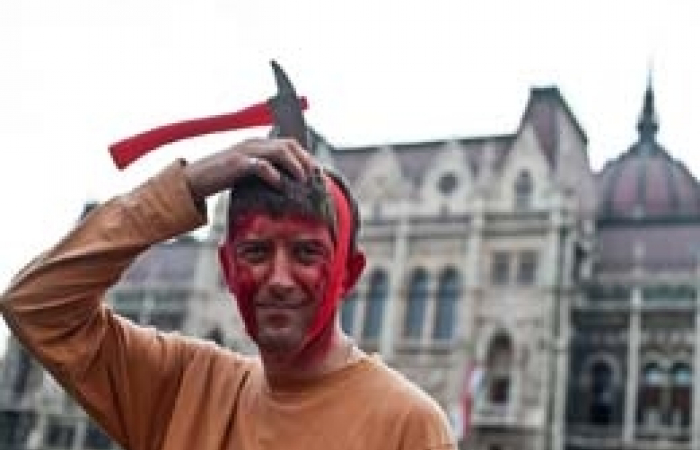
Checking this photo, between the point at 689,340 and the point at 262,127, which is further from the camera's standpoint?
the point at 689,340

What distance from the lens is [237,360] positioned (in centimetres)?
224

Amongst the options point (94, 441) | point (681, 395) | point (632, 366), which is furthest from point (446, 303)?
point (94, 441)

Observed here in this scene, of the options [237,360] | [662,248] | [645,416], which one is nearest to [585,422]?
[645,416]

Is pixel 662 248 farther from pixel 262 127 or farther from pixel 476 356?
pixel 262 127

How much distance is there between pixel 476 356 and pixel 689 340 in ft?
18.5

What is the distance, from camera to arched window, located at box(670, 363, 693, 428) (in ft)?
94.5

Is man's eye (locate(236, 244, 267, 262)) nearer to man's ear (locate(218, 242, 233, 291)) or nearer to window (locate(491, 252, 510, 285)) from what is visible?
man's ear (locate(218, 242, 233, 291))

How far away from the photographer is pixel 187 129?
6.72 feet

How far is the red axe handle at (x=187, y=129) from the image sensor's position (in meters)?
2.04

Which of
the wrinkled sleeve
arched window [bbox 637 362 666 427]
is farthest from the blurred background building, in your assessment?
the wrinkled sleeve

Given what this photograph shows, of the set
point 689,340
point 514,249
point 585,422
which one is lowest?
point 585,422

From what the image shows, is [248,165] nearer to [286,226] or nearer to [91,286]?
[286,226]

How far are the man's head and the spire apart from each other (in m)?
43.7

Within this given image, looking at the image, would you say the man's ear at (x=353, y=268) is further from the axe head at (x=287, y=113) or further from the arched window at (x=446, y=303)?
the arched window at (x=446, y=303)
